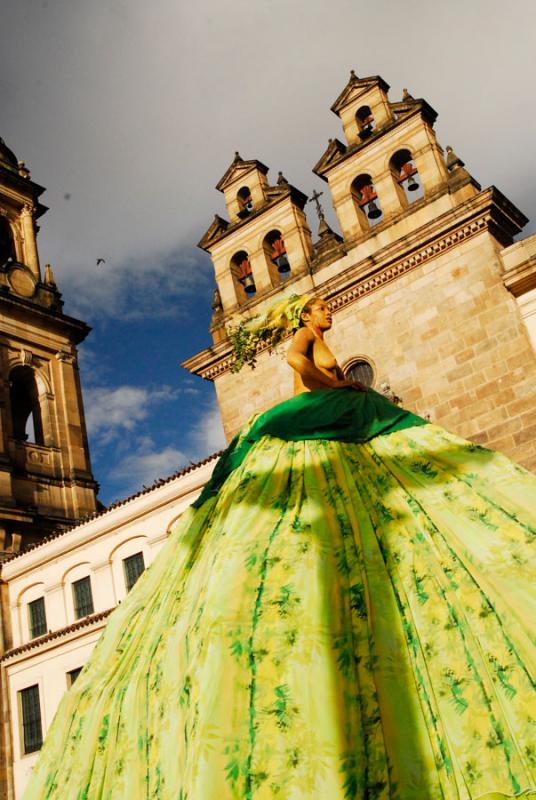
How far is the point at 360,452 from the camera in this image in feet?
14.0

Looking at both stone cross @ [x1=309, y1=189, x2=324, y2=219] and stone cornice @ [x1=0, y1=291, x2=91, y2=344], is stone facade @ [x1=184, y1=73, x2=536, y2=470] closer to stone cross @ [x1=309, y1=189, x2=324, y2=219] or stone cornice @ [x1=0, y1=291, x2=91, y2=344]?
stone cross @ [x1=309, y1=189, x2=324, y2=219]

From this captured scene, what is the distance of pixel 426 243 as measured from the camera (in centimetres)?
1469

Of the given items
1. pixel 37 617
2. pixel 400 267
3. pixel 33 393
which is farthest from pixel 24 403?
pixel 400 267

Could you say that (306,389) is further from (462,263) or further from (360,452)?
(462,263)

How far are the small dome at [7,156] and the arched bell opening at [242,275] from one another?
696 inches

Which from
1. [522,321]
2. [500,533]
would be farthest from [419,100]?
[500,533]

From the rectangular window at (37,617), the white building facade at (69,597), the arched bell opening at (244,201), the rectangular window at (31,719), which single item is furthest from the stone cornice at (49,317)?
the rectangular window at (31,719)

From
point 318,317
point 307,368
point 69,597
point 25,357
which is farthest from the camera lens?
point 25,357

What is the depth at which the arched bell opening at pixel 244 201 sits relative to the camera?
19266 millimetres

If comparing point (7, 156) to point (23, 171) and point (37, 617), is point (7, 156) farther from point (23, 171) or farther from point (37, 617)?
point (37, 617)

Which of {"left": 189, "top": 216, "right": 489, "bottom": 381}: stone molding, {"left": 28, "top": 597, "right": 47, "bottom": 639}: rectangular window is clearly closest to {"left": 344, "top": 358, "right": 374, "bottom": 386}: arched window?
{"left": 189, "top": 216, "right": 489, "bottom": 381}: stone molding

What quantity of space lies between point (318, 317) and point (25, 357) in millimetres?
24263

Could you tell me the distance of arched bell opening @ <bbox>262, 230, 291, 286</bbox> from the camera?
17875mm

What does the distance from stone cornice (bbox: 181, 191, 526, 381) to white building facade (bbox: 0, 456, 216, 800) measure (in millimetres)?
5126
